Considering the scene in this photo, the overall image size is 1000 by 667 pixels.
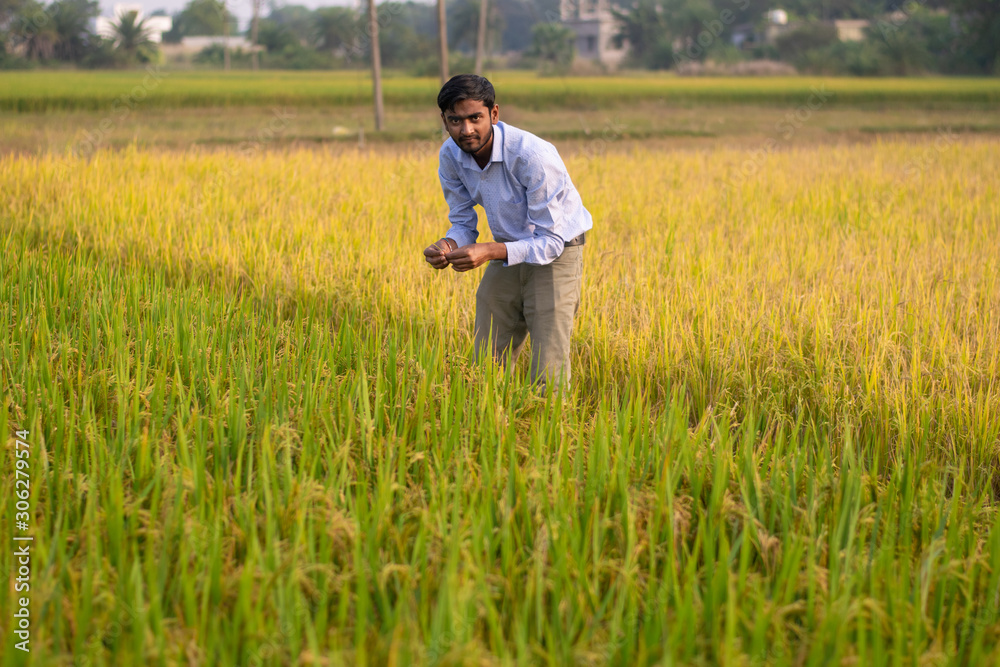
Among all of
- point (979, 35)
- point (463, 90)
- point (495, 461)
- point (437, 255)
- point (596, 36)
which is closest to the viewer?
point (495, 461)

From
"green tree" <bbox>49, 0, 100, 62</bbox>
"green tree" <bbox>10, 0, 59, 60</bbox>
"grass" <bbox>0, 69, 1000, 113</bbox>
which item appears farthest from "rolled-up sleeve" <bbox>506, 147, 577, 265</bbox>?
"green tree" <bbox>49, 0, 100, 62</bbox>

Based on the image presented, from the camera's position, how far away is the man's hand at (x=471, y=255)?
2.26 m

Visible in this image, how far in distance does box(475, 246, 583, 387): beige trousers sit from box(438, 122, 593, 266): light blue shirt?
11 centimetres

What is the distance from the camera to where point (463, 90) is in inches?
87.5

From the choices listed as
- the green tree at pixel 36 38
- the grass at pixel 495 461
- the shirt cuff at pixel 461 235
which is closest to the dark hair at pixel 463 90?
the shirt cuff at pixel 461 235

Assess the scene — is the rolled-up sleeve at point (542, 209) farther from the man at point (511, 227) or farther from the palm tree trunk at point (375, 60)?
the palm tree trunk at point (375, 60)

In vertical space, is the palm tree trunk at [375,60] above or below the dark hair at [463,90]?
above

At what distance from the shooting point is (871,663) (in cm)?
131

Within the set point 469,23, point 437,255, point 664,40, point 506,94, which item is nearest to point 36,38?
point 469,23

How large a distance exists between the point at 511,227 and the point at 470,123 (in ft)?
→ 1.48

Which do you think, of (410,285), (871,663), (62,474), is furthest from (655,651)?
(410,285)

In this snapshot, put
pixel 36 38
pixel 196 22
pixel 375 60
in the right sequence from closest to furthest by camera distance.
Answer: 1. pixel 375 60
2. pixel 36 38
3. pixel 196 22

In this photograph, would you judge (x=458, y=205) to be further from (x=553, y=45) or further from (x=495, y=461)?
(x=553, y=45)

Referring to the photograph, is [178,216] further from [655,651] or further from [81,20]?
[81,20]
